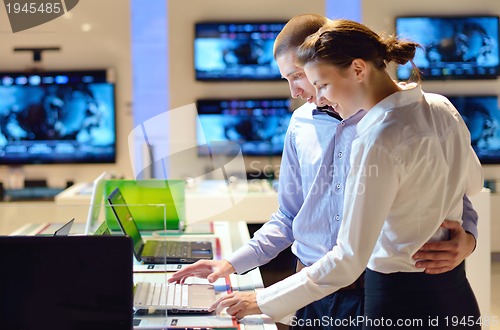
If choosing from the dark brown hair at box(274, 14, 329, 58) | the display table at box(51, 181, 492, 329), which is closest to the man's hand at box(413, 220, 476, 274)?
the dark brown hair at box(274, 14, 329, 58)

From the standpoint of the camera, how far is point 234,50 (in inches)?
217

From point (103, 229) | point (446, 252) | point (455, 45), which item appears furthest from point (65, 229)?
point (455, 45)

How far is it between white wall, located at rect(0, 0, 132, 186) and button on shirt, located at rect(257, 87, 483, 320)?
4202 millimetres

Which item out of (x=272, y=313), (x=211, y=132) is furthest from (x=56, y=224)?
(x=211, y=132)

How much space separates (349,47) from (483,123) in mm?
3294

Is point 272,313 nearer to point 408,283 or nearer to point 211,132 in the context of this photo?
point 408,283

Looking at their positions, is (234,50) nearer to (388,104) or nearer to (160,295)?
(160,295)

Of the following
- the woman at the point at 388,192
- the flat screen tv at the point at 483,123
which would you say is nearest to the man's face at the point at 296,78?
the woman at the point at 388,192

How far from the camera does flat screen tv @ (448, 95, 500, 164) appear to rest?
4.48 metres

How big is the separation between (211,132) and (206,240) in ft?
8.74

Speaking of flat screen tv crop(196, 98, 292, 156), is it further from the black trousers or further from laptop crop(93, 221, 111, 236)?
the black trousers

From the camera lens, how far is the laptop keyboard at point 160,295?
1.80m

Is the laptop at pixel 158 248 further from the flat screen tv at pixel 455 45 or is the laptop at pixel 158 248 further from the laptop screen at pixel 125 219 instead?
the flat screen tv at pixel 455 45

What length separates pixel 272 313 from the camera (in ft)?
5.39
